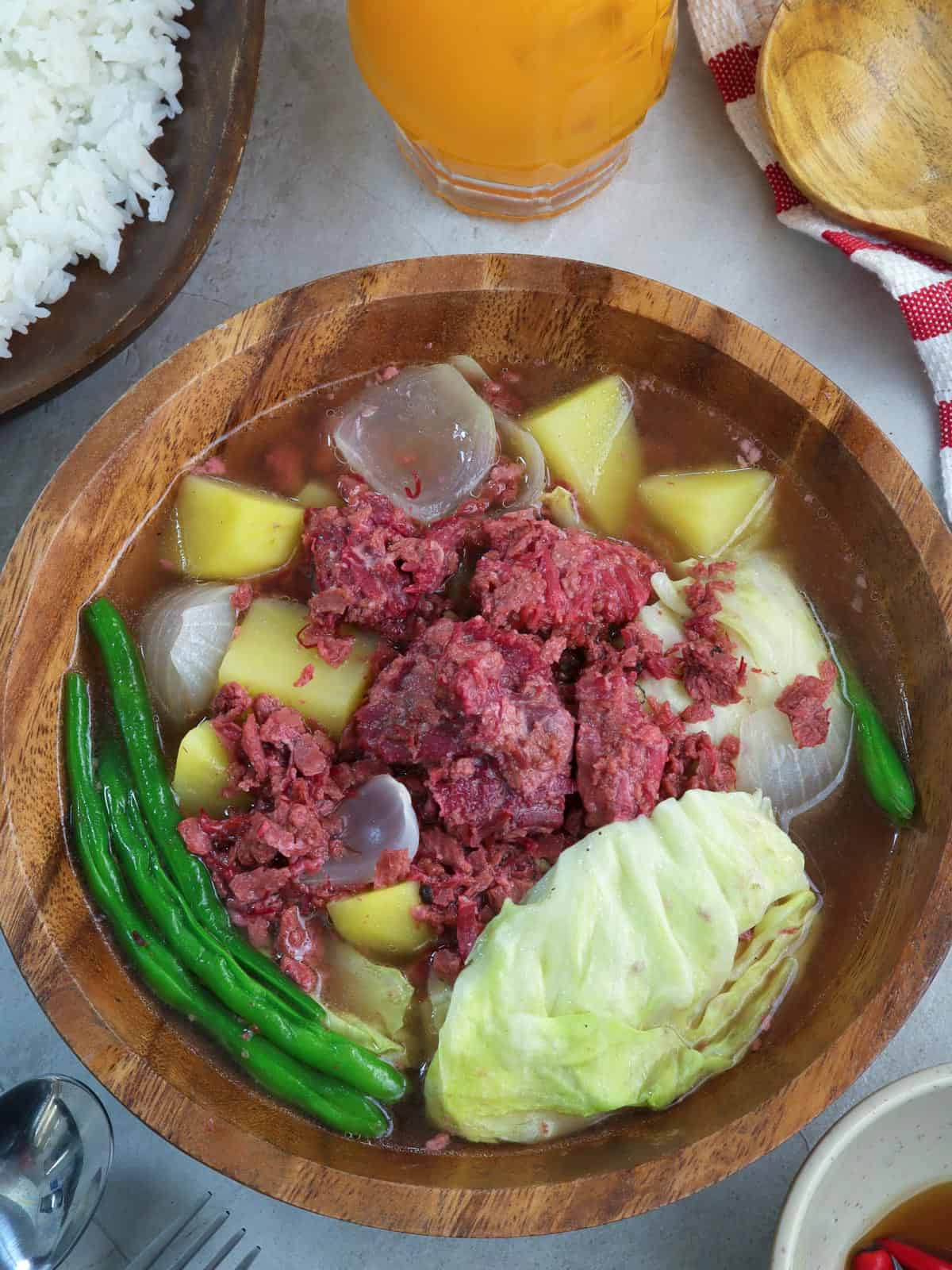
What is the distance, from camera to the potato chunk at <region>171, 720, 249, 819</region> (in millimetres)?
2854

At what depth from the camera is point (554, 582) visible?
2818 mm

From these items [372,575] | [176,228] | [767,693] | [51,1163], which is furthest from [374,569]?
[51,1163]

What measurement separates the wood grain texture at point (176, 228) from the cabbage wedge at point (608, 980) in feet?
5.99

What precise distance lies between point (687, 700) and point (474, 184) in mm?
1754

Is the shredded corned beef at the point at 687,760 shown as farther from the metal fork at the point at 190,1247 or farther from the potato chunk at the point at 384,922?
the metal fork at the point at 190,1247

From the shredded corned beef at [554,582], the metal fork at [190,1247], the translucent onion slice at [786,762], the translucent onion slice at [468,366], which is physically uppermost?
the translucent onion slice at [468,366]

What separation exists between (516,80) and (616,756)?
1.72m

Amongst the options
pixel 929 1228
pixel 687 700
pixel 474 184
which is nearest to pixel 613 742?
pixel 687 700

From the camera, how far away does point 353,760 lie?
289cm

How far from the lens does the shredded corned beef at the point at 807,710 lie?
2863 millimetres

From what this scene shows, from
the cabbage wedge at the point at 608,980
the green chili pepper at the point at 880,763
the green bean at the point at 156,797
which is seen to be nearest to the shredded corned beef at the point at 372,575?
the green bean at the point at 156,797

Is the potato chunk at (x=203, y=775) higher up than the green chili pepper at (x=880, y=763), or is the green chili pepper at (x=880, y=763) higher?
the green chili pepper at (x=880, y=763)

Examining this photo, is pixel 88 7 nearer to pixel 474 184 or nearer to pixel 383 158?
pixel 383 158

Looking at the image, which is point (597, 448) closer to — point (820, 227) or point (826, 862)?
point (820, 227)
